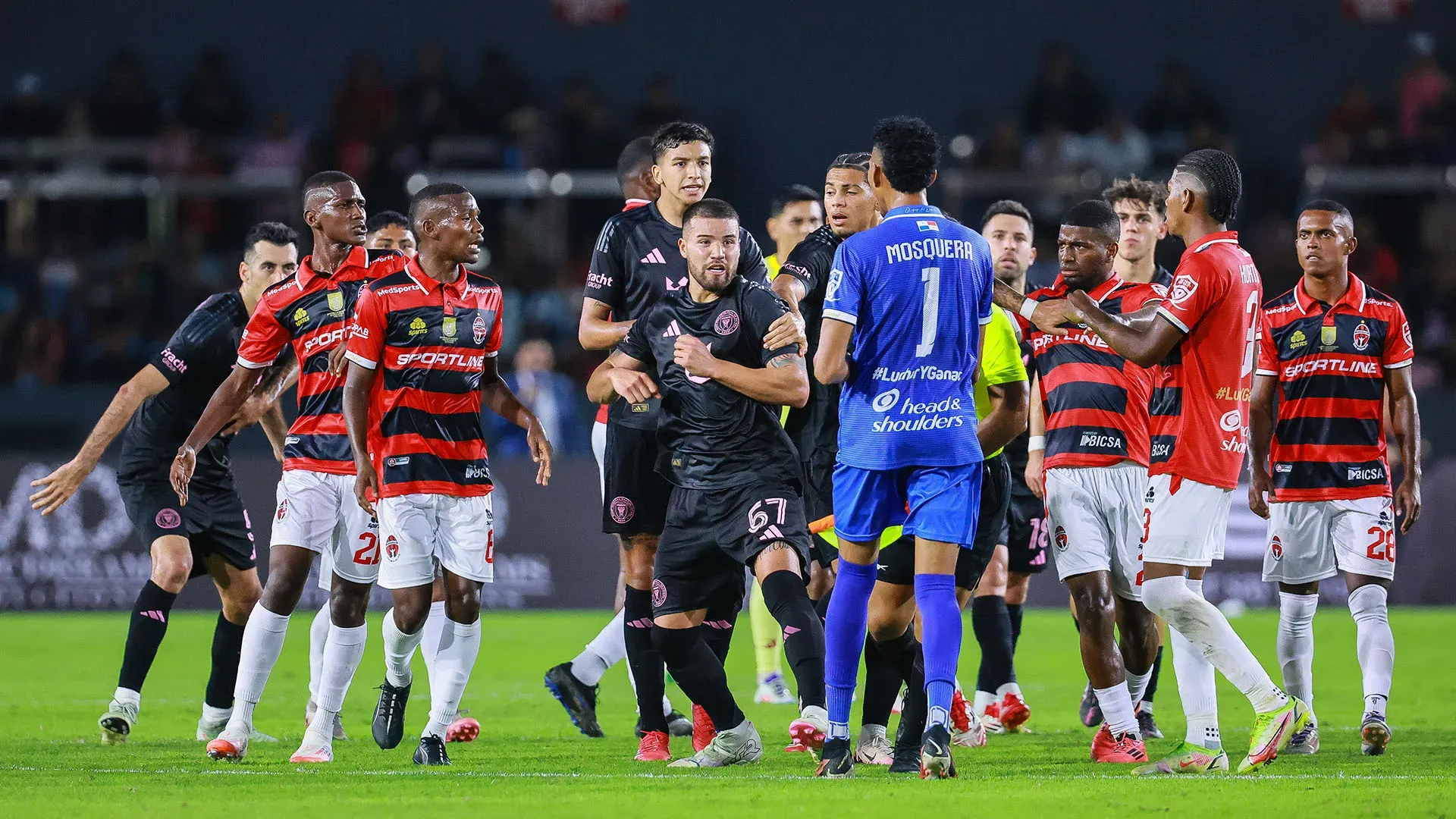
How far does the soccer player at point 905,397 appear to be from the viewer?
6277 millimetres

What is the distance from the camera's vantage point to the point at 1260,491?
27.5ft

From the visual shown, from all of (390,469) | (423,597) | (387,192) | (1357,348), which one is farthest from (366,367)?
(387,192)

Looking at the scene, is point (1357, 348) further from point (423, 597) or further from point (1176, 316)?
point (423, 597)

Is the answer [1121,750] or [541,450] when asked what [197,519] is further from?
[1121,750]

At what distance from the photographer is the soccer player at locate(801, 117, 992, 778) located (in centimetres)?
628

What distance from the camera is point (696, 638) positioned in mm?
6887

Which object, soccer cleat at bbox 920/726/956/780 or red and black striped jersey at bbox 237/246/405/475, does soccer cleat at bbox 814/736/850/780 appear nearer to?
soccer cleat at bbox 920/726/956/780

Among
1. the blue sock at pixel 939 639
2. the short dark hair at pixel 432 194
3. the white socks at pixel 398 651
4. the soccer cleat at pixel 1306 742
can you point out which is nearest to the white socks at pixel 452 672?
the white socks at pixel 398 651

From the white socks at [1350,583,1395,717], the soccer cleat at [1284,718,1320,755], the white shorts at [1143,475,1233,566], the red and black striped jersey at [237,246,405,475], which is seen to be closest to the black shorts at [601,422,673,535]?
the red and black striped jersey at [237,246,405,475]

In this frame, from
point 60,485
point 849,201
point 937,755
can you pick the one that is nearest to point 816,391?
point 849,201

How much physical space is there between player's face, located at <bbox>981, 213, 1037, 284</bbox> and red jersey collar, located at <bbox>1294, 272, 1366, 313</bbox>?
141cm

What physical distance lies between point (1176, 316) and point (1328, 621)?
10.4 m

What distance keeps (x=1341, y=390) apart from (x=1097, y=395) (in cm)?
153

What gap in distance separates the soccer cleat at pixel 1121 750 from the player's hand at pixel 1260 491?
1592 mm
